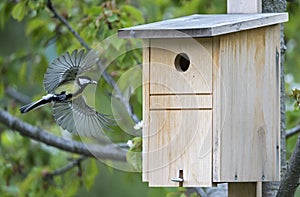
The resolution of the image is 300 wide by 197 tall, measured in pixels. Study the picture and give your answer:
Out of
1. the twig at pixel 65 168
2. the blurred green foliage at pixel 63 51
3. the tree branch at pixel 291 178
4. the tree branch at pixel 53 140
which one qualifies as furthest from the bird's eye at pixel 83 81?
the twig at pixel 65 168

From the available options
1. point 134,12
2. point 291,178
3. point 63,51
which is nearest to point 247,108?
point 291,178

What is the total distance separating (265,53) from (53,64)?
30.7 inches

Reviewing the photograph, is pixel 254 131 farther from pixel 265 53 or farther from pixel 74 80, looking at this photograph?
pixel 74 80

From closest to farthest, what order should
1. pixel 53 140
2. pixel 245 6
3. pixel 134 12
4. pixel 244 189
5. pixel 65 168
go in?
pixel 244 189 < pixel 245 6 < pixel 134 12 < pixel 53 140 < pixel 65 168

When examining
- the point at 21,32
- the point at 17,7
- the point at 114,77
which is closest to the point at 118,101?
the point at 114,77

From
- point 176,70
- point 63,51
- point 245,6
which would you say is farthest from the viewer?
point 63,51

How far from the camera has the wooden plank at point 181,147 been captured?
3.17 meters

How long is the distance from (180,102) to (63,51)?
1763 mm

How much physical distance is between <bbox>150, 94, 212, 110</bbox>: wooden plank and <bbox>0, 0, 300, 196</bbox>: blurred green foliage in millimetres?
232

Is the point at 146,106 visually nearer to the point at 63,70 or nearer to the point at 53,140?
the point at 63,70

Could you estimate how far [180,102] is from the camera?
3217 millimetres

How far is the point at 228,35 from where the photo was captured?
10.6 feet

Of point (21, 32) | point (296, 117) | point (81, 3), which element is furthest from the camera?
point (21, 32)

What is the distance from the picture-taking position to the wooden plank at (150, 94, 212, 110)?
3.18 meters
